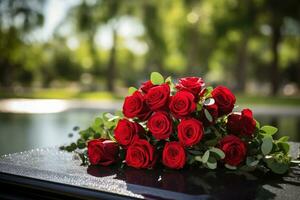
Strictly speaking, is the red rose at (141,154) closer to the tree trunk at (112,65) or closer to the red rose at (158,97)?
the red rose at (158,97)

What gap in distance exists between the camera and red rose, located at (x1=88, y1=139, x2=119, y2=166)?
1509 mm

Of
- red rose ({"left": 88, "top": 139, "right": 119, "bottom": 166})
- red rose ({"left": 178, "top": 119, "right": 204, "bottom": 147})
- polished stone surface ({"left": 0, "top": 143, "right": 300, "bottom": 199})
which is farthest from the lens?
red rose ({"left": 88, "top": 139, "right": 119, "bottom": 166})

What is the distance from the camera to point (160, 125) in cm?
147

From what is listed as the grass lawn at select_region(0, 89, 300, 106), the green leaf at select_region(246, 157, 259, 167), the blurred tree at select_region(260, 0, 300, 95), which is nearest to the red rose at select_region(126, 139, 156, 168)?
the green leaf at select_region(246, 157, 259, 167)

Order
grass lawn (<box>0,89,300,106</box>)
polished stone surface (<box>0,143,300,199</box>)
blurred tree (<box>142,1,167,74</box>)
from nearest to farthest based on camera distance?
polished stone surface (<box>0,143,300,199</box>) < grass lawn (<box>0,89,300,106</box>) < blurred tree (<box>142,1,167,74</box>)

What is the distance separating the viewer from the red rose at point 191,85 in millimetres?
1523

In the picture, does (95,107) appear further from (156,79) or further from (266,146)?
(266,146)

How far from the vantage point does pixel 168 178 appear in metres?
1.32

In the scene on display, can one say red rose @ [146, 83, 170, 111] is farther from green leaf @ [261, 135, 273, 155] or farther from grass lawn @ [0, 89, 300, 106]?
grass lawn @ [0, 89, 300, 106]

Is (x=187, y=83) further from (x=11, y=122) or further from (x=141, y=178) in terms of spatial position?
(x=11, y=122)

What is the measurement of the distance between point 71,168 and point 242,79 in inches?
1062

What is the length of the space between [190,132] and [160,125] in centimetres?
11

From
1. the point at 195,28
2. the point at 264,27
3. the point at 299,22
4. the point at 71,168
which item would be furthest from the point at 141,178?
the point at 264,27

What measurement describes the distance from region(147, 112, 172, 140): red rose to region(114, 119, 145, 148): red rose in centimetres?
6
